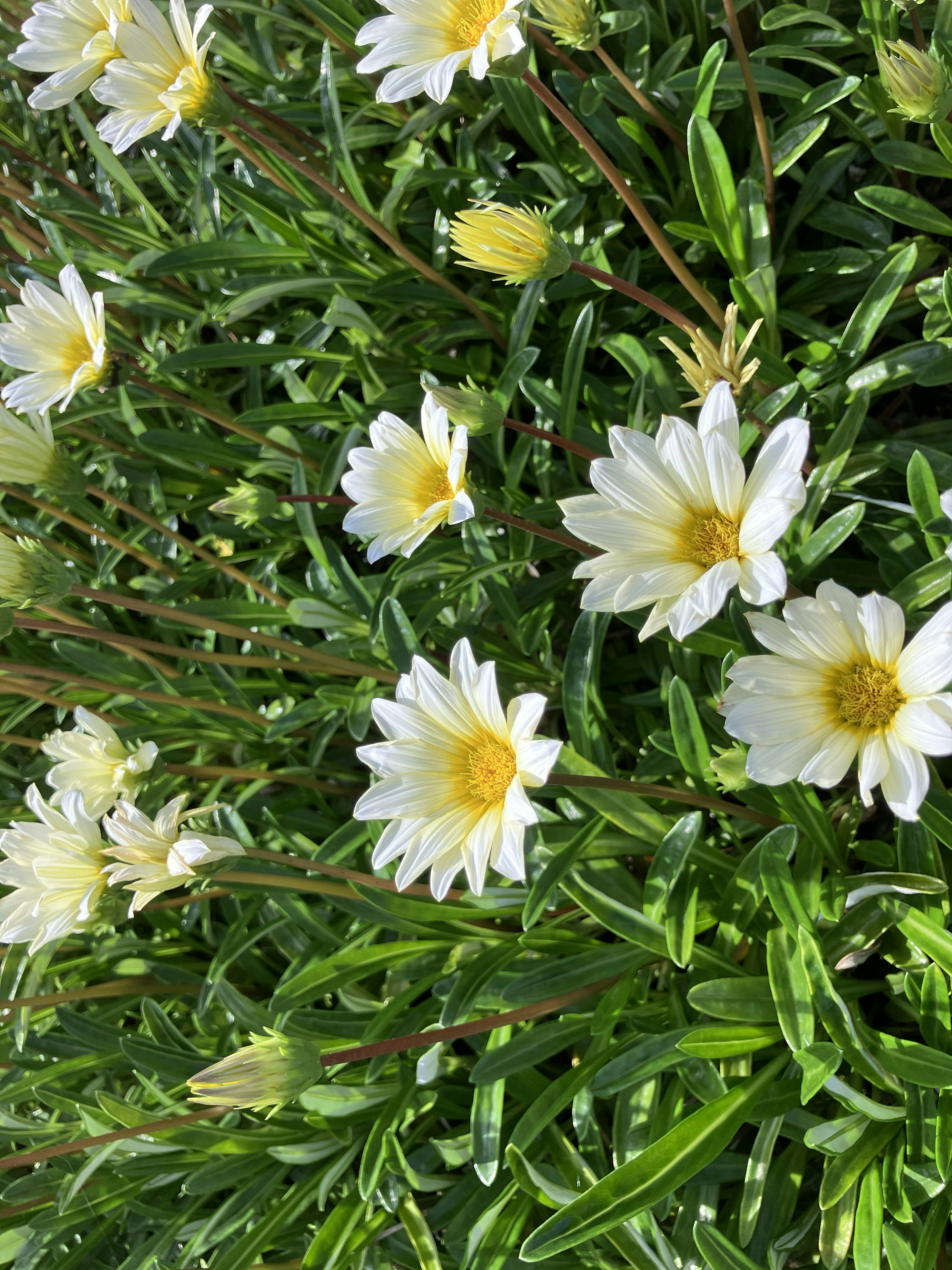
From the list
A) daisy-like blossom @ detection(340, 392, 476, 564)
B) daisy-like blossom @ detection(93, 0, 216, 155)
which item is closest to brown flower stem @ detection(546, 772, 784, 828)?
daisy-like blossom @ detection(340, 392, 476, 564)

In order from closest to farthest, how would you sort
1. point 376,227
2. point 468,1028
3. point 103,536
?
point 468,1028 < point 376,227 < point 103,536

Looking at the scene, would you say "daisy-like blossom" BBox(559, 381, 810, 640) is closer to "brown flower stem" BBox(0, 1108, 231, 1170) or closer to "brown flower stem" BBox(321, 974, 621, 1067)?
"brown flower stem" BBox(321, 974, 621, 1067)

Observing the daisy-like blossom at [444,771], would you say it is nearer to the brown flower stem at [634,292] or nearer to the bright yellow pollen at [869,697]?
the bright yellow pollen at [869,697]

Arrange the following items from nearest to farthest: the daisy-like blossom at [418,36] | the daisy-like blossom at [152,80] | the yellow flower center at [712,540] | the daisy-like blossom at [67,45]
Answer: the yellow flower center at [712,540], the daisy-like blossom at [418,36], the daisy-like blossom at [152,80], the daisy-like blossom at [67,45]

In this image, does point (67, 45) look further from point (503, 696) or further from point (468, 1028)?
point (468, 1028)

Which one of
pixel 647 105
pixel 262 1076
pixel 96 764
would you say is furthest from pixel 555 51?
pixel 262 1076

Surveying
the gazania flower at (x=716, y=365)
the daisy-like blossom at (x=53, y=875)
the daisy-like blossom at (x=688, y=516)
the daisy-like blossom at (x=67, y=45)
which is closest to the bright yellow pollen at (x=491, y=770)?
the daisy-like blossom at (x=688, y=516)
